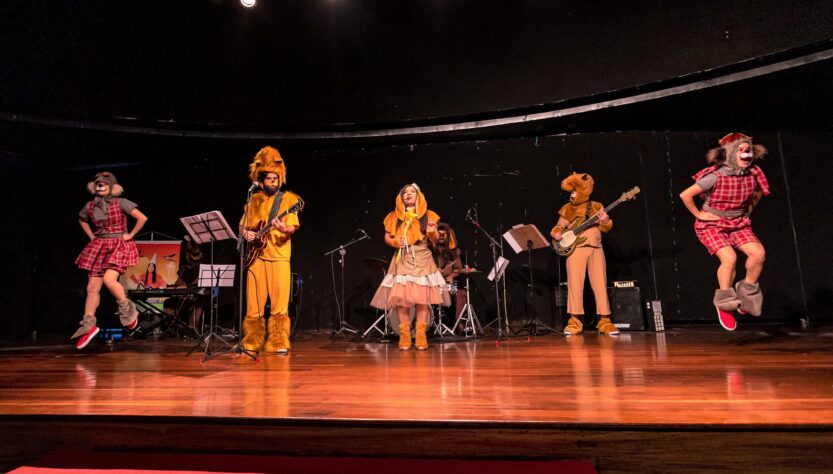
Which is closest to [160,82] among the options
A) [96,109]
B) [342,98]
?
[96,109]

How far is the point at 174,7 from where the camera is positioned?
5.73m

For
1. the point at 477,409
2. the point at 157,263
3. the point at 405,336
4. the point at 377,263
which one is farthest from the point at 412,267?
the point at 157,263

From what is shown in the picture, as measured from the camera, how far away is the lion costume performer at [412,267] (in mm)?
4535

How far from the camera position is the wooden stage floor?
1504 mm

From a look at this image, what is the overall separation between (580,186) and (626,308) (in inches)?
76.1

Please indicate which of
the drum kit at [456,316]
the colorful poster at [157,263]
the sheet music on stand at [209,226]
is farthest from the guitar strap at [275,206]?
the colorful poster at [157,263]

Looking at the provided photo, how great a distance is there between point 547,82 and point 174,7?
5193 millimetres

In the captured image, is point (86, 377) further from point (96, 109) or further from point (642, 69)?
point (642, 69)

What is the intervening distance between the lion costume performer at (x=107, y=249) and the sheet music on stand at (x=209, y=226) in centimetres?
120

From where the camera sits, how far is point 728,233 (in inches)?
172

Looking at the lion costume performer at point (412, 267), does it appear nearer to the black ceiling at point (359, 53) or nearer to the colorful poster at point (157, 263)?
the black ceiling at point (359, 53)

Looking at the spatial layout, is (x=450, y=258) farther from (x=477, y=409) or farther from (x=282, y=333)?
(x=477, y=409)

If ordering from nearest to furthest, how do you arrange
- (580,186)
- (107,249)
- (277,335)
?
(277,335), (107,249), (580,186)

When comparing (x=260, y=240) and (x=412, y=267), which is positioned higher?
(x=260, y=240)
